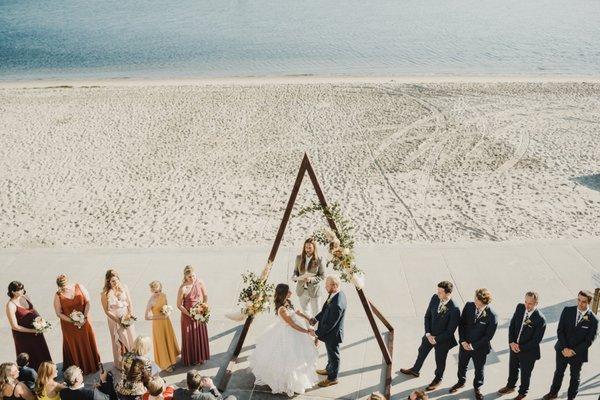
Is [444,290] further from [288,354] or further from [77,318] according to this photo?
[77,318]

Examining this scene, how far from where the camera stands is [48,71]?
41500 millimetres

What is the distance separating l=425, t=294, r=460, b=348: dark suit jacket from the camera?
7.68 m

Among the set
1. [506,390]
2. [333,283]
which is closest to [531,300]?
[506,390]

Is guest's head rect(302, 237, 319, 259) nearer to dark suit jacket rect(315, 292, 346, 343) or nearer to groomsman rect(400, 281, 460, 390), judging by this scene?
dark suit jacket rect(315, 292, 346, 343)

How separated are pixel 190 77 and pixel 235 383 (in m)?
32.7

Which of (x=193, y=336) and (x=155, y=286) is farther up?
(x=155, y=286)

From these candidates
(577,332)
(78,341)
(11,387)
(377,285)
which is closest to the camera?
(11,387)

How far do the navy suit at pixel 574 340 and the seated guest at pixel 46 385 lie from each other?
617cm

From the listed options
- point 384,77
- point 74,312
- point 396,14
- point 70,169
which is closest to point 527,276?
point 74,312

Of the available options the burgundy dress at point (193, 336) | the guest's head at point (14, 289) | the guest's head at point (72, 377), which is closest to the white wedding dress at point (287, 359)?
the burgundy dress at point (193, 336)

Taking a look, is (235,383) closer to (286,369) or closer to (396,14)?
(286,369)

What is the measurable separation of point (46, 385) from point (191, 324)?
2.36 metres

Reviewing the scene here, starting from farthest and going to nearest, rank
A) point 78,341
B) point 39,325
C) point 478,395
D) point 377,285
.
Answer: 1. point 377,285
2. point 78,341
3. point 478,395
4. point 39,325

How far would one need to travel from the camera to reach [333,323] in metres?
7.74
